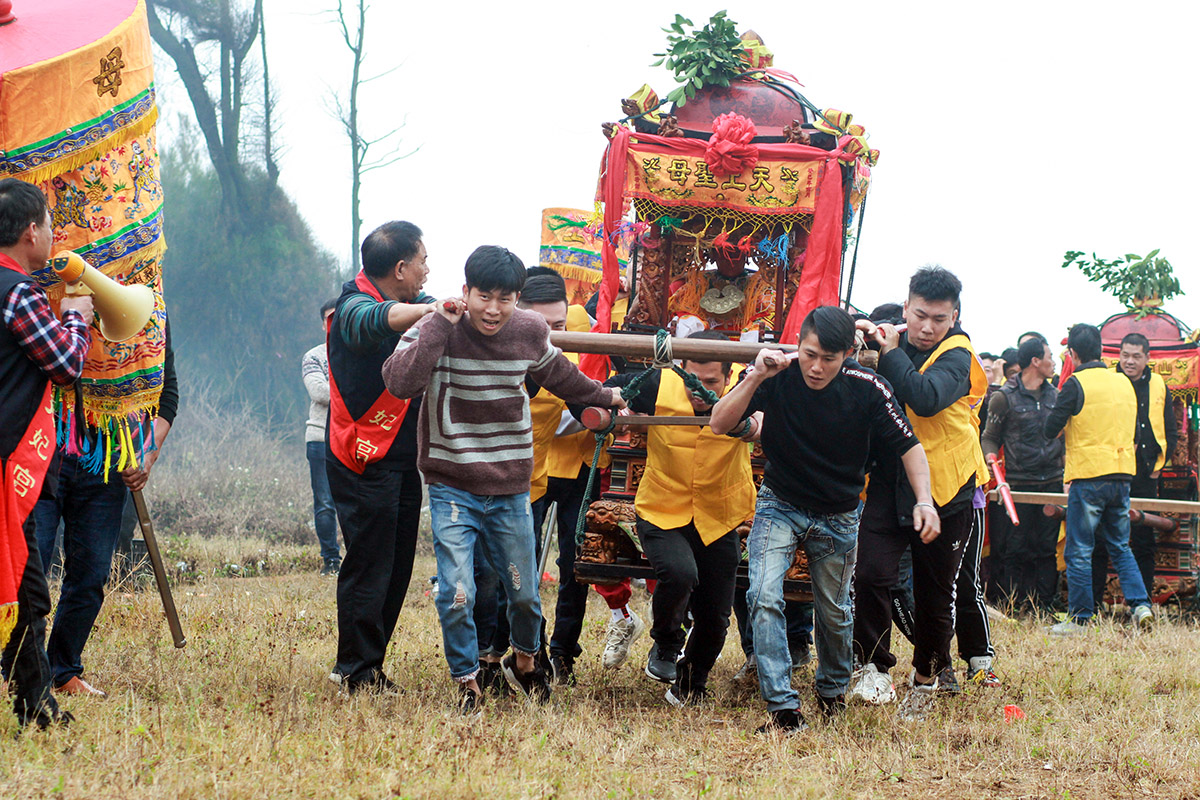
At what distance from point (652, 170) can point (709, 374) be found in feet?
5.14

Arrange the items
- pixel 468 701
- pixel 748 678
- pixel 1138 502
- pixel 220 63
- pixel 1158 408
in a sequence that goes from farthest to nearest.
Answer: pixel 220 63 → pixel 1158 408 → pixel 1138 502 → pixel 748 678 → pixel 468 701

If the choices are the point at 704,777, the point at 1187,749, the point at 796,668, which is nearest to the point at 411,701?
the point at 704,777

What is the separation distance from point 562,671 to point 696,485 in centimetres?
126

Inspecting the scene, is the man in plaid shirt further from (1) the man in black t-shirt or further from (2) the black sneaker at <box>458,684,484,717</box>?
(1) the man in black t-shirt

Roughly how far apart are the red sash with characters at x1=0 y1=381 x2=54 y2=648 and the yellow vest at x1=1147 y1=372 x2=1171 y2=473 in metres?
8.45

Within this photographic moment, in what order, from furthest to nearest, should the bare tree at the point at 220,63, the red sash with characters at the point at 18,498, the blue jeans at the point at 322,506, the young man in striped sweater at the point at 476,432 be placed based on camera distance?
1. the bare tree at the point at 220,63
2. the blue jeans at the point at 322,506
3. the young man in striped sweater at the point at 476,432
4. the red sash with characters at the point at 18,498

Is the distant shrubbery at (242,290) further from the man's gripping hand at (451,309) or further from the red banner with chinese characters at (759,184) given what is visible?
the man's gripping hand at (451,309)

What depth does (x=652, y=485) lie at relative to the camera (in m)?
4.98

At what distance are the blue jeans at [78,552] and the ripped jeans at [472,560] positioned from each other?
4.98 feet

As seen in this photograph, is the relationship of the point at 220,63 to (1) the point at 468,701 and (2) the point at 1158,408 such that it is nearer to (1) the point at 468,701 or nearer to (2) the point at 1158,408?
(2) the point at 1158,408

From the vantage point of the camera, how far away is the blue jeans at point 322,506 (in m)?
9.65

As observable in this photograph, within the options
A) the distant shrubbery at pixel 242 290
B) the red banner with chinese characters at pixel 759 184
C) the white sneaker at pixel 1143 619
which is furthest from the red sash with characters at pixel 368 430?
the distant shrubbery at pixel 242 290

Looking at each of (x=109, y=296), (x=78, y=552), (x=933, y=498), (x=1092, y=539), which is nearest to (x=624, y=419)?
(x=933, y=498)

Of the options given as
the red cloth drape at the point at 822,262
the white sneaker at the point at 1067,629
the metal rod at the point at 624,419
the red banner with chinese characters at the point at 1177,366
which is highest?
the red cloth drape at the point at 822,262
